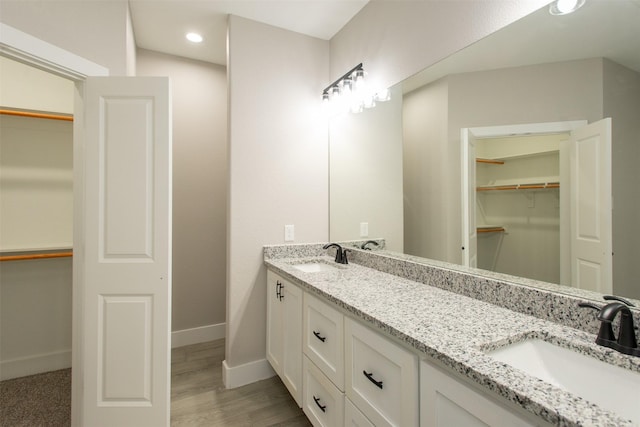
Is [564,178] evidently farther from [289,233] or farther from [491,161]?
[289,233]

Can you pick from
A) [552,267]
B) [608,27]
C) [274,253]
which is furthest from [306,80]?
[552,267]

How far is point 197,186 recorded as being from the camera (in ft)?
9.68

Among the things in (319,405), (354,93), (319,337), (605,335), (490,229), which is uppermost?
(354,93)

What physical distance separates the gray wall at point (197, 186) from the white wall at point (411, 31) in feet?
4.29

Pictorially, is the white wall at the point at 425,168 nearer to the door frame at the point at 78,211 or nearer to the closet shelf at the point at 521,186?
the closet shelf at the point at 521,186

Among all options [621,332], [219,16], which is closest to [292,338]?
[621,332]

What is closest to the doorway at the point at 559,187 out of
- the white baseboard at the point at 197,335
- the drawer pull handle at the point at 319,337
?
the drawer pull handle at the point at 319,337

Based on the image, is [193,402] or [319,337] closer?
[319,337]

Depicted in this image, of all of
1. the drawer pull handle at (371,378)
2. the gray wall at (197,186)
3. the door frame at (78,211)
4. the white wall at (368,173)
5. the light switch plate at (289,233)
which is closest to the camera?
the drawer pull handle at (371,378)

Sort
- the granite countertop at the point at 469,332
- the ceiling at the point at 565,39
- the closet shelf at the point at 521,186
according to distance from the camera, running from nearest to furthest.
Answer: the granite countertop at the point at 469,332, the ceiling at the point at 565,39, the closet shelf at the point at 521,186

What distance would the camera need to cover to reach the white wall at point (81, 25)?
153cm

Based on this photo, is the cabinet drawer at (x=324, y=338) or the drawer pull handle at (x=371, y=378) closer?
the drawer pull handle at (x=371, y=378)

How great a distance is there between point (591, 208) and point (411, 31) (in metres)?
1.33


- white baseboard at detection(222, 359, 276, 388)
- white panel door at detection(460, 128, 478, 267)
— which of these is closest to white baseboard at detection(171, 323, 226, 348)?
white baseboard at detection(222, 359, 276, 388)
